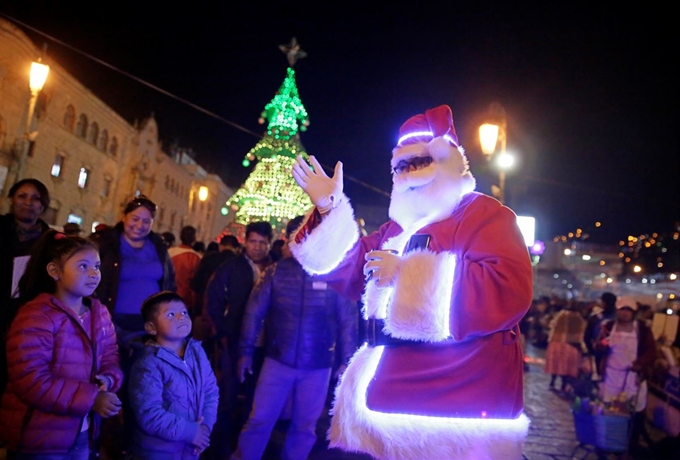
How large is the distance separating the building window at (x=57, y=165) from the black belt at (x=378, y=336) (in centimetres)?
2357

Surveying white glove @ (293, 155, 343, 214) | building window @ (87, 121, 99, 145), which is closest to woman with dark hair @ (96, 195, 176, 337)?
white glove @ (293, 155, 343, 214)

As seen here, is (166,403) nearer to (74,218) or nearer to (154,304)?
(154,304)

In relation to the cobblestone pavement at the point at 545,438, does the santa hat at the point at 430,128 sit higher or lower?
higher

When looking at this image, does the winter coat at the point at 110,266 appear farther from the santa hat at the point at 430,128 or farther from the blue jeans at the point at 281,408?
the santa hat at the point at 430,128

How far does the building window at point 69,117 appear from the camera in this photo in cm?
2188

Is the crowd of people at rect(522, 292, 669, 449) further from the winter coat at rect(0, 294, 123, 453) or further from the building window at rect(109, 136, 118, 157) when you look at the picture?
the building window at rect(109, 136, 118, 157)

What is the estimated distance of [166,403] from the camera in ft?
10.0

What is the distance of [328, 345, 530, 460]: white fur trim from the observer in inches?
70.0

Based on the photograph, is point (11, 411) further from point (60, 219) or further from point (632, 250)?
point (632, 250)

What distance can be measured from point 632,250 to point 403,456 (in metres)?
68.6

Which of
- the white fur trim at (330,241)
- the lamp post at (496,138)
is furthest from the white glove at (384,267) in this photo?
the lamp post at (496,138)

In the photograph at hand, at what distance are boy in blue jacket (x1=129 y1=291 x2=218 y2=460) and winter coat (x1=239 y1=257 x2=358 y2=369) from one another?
0.87m


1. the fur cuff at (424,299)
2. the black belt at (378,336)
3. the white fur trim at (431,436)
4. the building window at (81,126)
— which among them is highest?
the building window at (81,126)

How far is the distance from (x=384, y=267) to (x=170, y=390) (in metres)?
1.93
